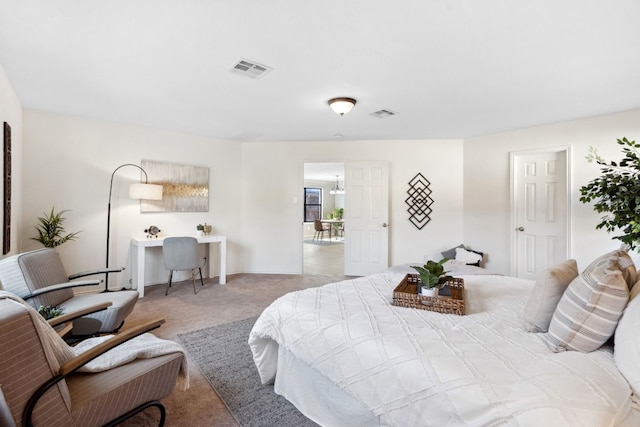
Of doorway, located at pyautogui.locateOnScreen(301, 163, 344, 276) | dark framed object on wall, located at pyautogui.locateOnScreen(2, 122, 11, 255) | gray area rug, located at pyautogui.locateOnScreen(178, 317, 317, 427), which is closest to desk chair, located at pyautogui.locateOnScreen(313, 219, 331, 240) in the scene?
doorway, located at pyautogui.locateOnScreen(301, 163, 344, 276)

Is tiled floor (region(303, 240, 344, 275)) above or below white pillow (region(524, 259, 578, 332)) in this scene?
below

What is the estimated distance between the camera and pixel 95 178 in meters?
4.12

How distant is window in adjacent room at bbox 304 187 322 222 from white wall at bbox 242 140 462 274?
6.33 m

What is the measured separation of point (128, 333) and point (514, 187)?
5003 millimetres

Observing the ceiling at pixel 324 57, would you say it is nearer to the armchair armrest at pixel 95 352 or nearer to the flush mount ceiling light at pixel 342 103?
the flush mount ceiling light at pixel 342 103

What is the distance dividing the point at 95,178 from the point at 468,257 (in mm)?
5443

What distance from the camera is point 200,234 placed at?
488 centimetres

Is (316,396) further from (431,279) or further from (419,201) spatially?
(419,201)

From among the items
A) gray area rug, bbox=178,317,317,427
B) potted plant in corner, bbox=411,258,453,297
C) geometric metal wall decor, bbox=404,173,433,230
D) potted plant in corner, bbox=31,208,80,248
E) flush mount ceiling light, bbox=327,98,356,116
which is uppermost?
flush mount ceiling light, bbox=327,98,356,116

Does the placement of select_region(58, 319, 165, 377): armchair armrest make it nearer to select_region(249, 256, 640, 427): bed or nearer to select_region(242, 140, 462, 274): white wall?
select_region(249, 256, 640, 427): bed

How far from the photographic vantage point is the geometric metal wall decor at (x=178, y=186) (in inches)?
179

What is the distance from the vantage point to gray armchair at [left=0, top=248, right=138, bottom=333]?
2.22 metres

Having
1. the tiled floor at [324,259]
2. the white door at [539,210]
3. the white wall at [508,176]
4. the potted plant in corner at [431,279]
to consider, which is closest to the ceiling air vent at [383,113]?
the white wall at [508,176]

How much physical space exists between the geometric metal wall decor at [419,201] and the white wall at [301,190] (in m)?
0.08
